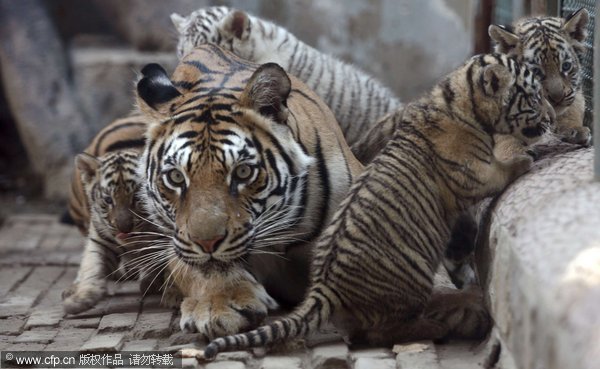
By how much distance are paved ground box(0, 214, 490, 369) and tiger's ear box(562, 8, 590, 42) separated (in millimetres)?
1873

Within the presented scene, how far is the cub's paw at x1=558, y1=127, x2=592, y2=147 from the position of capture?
5.00 m

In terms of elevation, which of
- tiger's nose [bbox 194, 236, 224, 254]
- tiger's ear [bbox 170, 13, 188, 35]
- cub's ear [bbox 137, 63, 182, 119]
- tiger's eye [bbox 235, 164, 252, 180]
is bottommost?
tiger's nose [bbox 194, 236, 224, 254]

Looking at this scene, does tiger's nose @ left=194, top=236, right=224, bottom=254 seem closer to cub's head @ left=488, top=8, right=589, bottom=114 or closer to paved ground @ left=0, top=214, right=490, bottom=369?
paved ground @ left=0, top=214, right=490, bottom=369

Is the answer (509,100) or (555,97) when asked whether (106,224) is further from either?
(555,97)

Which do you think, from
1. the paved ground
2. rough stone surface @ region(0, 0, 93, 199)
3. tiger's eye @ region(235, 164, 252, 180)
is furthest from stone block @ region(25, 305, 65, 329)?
rough stone surface @ region(0, 0, 93, 199)

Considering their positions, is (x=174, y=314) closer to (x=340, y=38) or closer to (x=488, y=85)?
(x=488, y=85)

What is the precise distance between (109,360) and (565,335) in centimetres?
208

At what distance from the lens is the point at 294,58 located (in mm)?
7473

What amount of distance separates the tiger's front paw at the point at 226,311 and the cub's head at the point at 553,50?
5.73ft

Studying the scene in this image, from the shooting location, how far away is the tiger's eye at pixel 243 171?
456 cm

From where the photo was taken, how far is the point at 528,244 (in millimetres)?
3648

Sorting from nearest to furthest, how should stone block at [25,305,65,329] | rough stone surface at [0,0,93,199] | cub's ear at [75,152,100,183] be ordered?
stone block at [25,305,65,329]
cub's ear at [75,152,100,183]
rough stone surface at [0,0,93,199]

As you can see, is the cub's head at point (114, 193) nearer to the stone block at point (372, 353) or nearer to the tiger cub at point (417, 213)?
the tiger cub at point (417, 213)

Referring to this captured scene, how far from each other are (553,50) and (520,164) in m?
0.96
